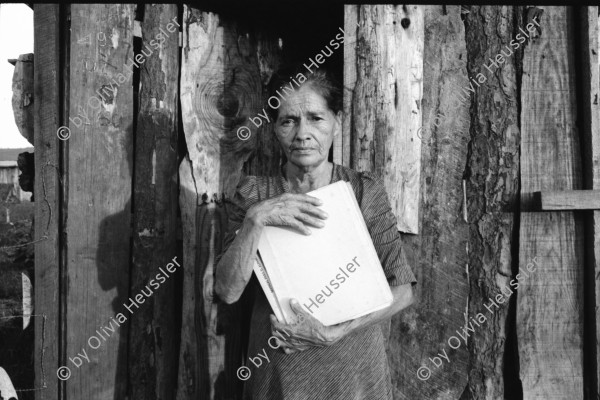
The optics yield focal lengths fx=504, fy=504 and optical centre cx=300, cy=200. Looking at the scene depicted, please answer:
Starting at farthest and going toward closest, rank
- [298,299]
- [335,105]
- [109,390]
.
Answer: [109,390] < [335,105] < [298,299]

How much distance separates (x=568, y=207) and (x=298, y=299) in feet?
5.27

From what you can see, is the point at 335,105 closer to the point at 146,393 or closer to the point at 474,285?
the point at 474,285

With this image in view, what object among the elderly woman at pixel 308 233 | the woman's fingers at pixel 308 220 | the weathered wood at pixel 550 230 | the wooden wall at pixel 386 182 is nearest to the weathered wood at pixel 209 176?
the wooden wall at pixel 386 182

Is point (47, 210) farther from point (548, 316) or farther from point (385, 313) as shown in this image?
point (548, 316)

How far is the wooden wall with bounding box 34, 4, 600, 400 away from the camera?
2.62 m

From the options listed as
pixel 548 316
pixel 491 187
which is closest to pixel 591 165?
pixel 491 187

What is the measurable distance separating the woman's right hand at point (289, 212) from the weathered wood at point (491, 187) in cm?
121

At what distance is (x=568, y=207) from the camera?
257 centimetres

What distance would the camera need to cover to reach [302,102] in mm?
1917

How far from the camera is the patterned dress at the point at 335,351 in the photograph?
187 centimetres

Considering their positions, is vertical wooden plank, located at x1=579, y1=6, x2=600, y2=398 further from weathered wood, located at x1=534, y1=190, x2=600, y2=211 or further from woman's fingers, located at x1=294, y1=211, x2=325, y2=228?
woman's fingers, located at x1=294, y1=211, x2=325, y2=228

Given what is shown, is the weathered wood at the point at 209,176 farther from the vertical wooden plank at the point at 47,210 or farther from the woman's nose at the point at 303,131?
the woman's nose at the point at 303,131

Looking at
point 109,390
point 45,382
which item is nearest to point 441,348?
point 109,390

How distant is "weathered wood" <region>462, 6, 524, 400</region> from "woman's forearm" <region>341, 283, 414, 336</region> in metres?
0.86
